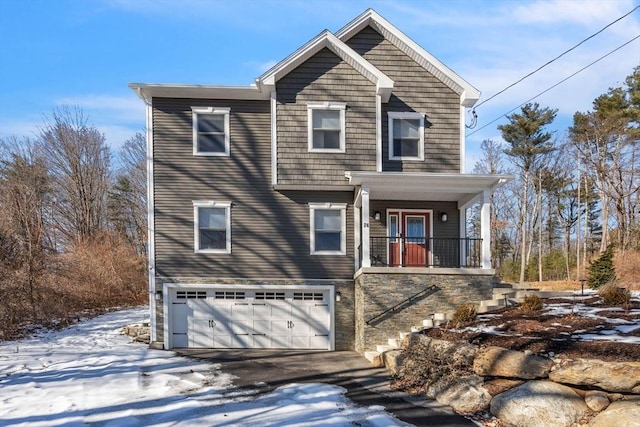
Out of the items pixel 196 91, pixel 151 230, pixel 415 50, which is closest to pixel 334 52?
pixel 415 50

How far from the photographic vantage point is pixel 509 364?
23.4 ft

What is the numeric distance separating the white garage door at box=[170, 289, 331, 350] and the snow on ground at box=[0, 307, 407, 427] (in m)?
1.49

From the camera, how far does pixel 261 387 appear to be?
8375mm

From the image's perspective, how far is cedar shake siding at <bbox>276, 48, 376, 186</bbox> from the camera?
12.6 meters

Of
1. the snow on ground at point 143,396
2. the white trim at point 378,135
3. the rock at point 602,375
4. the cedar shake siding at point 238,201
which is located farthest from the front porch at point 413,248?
the rock at point 602,375

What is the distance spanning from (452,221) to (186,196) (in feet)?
24.4

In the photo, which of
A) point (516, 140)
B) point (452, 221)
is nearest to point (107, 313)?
point (452, 221)

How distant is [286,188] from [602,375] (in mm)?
8461

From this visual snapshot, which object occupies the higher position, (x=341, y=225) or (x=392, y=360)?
(x=341, y=225)

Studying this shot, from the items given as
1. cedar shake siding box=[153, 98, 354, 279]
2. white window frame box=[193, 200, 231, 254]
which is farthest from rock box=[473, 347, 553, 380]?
white window frame box=[193, 200, 231, 254]

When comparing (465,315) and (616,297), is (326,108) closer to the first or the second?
(465,315)

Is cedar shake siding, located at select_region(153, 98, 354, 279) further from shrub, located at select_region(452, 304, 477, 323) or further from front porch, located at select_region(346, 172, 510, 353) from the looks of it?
shrub, located at select_region(452, 304, 477, 323)

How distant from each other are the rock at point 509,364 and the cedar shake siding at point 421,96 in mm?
6586

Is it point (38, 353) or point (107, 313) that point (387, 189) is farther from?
point (107, 313)
